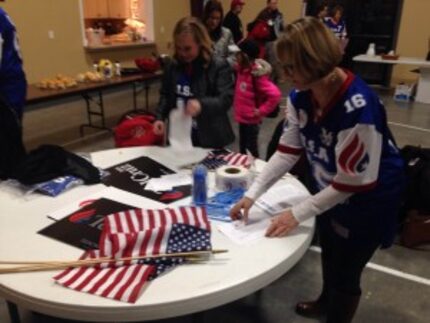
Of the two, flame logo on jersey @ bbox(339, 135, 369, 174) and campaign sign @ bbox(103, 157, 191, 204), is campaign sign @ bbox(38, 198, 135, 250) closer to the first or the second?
campaign sign @ bbox(103, 157, 191, 204)

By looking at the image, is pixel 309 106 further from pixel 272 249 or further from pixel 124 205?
pixel 124 205

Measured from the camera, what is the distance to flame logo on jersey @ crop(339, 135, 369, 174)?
3.70 ft

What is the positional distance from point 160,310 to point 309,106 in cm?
77

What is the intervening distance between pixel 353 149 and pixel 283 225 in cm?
34

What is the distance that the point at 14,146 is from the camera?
2254 millimetres

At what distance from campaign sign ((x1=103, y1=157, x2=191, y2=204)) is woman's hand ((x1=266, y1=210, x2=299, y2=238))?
1.36 ft

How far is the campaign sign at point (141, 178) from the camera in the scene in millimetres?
1578

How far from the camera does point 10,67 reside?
2449 mm

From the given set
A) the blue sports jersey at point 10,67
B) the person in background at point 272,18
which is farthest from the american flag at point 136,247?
the person in background at point 272,18

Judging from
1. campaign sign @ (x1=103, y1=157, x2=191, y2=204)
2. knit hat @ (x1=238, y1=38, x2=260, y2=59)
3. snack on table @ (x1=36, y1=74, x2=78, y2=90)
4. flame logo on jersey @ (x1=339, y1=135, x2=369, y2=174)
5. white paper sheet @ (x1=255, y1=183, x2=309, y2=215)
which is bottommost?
snack on table @ (x1=36, y1=74, x2=78, y2=90)

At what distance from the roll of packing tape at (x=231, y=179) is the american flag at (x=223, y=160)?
19cm

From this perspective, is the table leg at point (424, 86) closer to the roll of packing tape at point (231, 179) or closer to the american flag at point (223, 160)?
the american flag at point (223, 160)

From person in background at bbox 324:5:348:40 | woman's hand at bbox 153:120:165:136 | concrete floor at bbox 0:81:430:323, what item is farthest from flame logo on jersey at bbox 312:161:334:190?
person in background at bbox 324:5:348:40

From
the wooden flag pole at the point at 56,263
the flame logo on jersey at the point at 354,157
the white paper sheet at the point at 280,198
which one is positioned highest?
the flame logo on jersey at the point at 354,157
